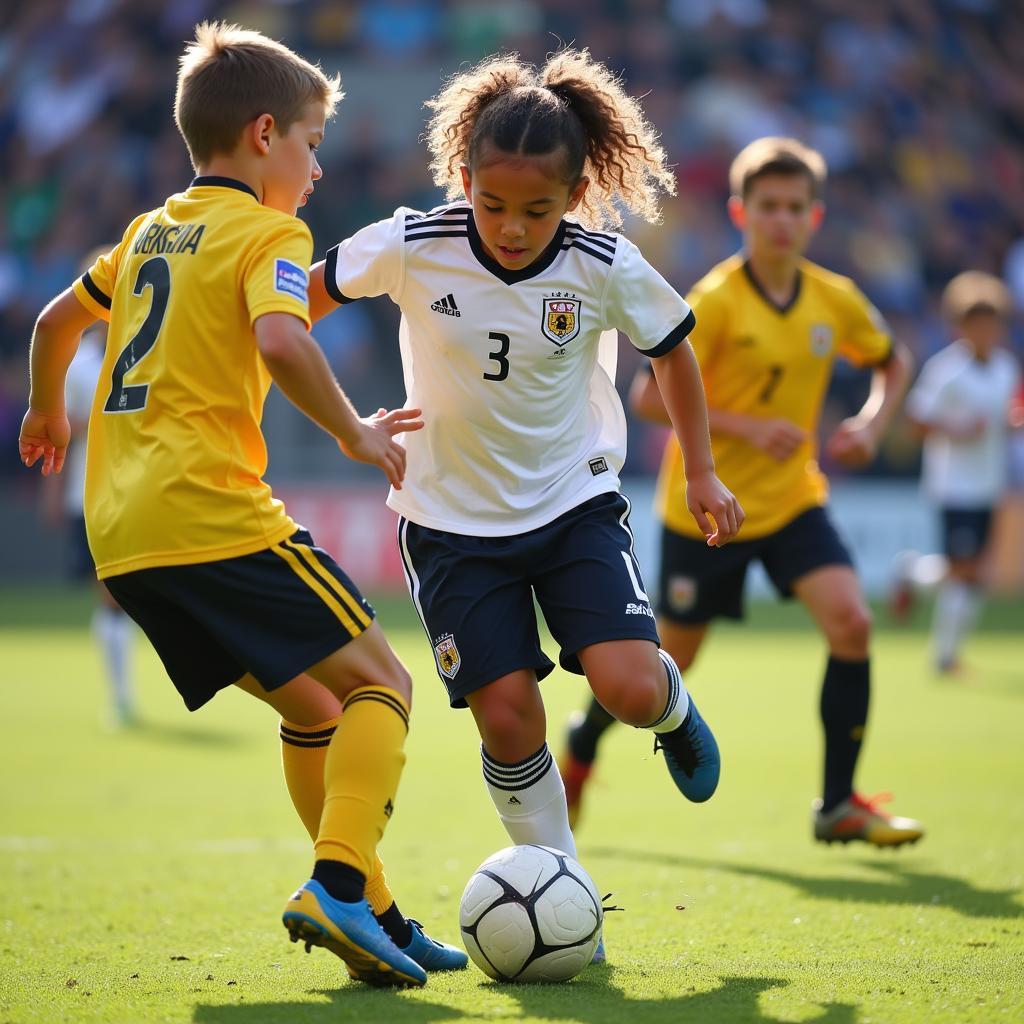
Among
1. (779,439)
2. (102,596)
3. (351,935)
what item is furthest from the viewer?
(102,596)

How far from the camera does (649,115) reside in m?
18.3

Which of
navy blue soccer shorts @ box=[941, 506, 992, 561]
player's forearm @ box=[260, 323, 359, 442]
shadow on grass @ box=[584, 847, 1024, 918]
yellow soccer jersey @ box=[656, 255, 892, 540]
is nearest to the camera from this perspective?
player's forearm @ box=[260, 323, 359, 442]

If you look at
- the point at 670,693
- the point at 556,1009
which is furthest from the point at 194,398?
the point at 556,1009

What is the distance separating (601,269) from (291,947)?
1.85 metres

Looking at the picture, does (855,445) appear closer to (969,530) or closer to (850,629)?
(850,629)

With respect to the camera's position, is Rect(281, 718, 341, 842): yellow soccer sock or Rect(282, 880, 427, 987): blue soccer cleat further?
Rect(281, 718, 341, 842): yellow soccer sock

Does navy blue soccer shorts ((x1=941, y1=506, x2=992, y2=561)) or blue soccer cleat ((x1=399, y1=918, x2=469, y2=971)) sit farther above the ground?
navy blue soccer shorts ((x1=941, y1=506, x2=992, y2=561))

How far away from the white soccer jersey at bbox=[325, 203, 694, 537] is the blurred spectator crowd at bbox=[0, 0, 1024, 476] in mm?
12938

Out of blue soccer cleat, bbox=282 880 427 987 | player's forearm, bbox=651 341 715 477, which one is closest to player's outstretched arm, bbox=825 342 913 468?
player's forearm, bbox=651 341 715 477

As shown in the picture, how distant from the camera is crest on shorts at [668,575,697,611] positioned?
5.51 metres

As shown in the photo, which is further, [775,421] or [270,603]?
[775,421]

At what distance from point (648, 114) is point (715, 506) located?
15.0m

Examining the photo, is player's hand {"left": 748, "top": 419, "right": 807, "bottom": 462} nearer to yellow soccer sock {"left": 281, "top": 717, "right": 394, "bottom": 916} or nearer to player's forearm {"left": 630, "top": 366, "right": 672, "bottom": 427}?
player's forearm {"left": 630, "top": 366, "right": 672, "bottom": 427}

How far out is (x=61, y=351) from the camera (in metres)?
3.69
